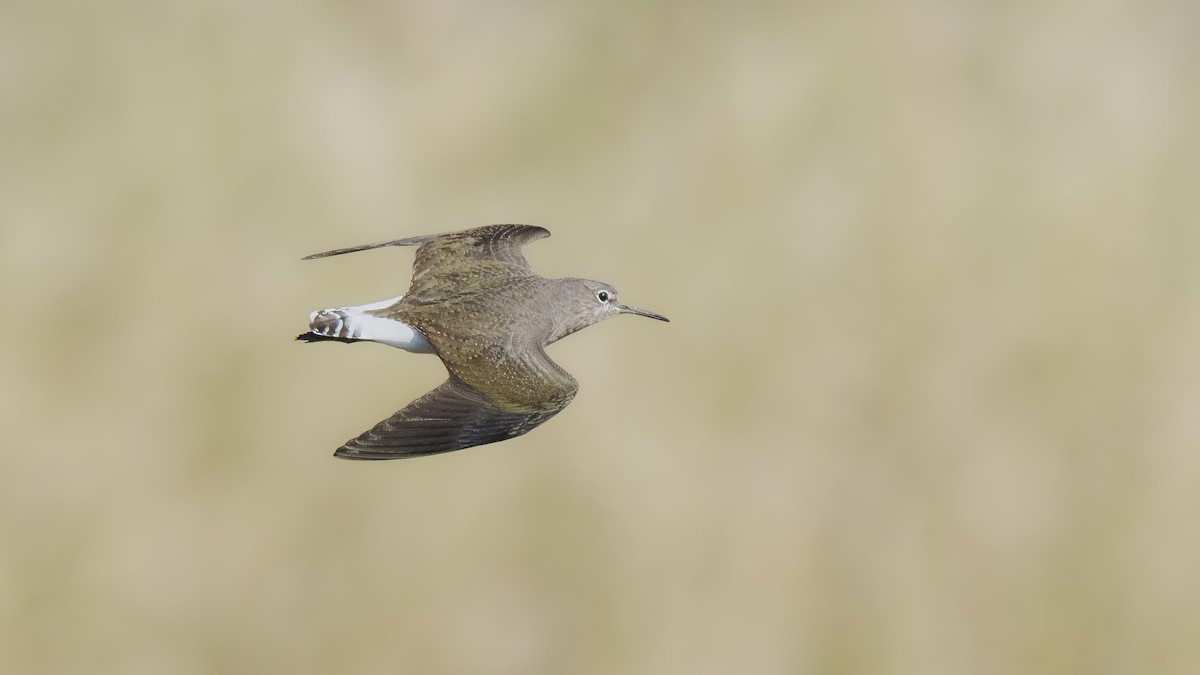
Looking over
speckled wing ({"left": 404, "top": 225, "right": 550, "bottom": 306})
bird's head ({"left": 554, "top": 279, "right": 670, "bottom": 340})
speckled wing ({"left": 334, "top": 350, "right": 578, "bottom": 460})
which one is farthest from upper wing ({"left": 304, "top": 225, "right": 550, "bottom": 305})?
speckled wing ({"left": 334, "top": 350, "right": 578, "bottom": 460})

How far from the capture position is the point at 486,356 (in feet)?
19.8

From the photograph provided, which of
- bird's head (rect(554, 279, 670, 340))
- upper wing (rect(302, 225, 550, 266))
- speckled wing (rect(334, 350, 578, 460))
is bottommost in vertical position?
speckled wing (rect(334, 350, 578, 460))

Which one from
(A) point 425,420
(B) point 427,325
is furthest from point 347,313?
(A) point 425,420

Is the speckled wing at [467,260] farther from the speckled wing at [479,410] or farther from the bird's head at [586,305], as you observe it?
the speckled wing at [479,410]

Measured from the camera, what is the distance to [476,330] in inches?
243

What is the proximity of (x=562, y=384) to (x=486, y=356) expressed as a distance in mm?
395

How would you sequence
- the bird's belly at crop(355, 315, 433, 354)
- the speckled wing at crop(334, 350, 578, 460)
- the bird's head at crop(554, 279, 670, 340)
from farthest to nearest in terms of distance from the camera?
the bird's head at crop(554, 279, 670, 340)
the bird's belly at crop(355, 315, 433, 354)
the speckled wing at crop(334, 350, 578, 460)

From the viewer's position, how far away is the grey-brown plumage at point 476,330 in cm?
562

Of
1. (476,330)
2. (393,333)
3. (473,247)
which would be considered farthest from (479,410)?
(473,247)

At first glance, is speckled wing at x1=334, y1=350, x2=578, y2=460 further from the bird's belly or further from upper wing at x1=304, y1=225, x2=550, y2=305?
upper wing at x1=304, y1=225, x2=550, y2=305

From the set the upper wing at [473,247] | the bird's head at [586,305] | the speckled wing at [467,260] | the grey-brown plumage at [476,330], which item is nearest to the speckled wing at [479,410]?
the grey-brown plumage at [476,330]

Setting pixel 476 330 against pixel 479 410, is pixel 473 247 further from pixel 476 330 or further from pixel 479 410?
pixel 479 410

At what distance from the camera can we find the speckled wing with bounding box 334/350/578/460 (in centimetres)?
546

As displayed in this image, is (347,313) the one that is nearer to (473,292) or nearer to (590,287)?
(473,292)
